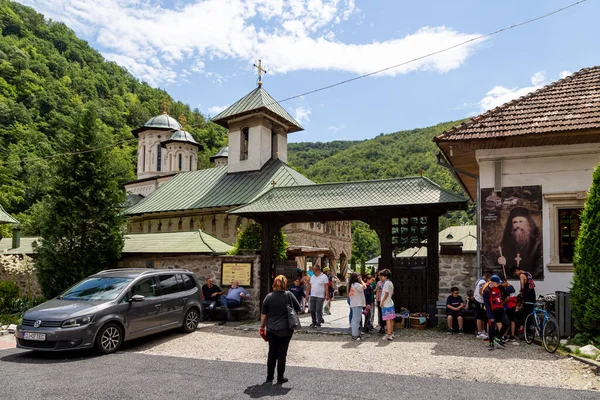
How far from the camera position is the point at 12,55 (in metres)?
71.9

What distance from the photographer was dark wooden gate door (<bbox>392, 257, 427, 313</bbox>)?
500 inches

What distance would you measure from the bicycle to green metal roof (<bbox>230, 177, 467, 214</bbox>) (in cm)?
324

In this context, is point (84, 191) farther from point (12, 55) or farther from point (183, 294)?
point (12, 55)

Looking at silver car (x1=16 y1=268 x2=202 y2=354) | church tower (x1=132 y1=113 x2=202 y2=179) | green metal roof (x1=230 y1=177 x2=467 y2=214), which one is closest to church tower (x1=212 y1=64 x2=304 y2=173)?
green metal roof (x1=230 y1=177 x2=467 y2=214)

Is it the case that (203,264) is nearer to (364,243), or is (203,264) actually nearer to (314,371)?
(314,371)

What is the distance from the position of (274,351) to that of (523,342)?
5.89 m

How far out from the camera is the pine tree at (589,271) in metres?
8.81

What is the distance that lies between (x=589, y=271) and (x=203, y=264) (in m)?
10.8

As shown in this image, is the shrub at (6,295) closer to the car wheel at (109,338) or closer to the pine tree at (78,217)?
the pine tree at (78,217)

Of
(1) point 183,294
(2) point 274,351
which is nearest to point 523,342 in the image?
(2) point 274,351

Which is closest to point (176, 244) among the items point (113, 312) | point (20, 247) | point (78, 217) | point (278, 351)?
point (78, 217)

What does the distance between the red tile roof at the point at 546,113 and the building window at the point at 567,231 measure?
2047 mm

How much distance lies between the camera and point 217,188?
31.2m

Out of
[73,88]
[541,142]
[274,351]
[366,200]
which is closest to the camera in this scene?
[274,351]
